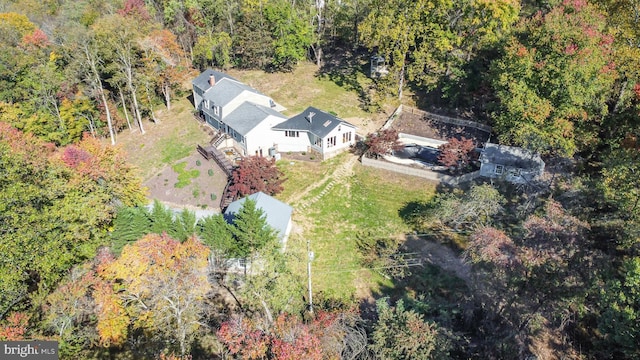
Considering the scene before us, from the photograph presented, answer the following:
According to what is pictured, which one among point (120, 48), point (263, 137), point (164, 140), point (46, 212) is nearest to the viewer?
point (46, 212)

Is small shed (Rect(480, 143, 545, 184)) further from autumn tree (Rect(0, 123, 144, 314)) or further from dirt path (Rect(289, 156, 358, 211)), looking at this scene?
autumn tree (Rect(0, 123, 144, 314))

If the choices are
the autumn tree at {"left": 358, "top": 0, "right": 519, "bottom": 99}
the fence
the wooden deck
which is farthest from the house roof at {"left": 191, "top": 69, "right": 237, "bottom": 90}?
the fence

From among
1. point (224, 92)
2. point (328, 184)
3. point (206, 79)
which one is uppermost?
point (206, 79)

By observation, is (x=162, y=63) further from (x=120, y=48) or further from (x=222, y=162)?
(x=222, y=162)

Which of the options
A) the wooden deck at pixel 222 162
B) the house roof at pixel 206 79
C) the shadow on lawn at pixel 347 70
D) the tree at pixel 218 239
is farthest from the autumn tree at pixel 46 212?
the shadow on lawn at pixel 347 70

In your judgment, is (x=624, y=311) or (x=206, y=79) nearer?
(x=624, y=311)

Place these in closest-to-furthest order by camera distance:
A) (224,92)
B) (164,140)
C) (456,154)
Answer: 1. (456,154)
2. (224,92)
3. (164,140)

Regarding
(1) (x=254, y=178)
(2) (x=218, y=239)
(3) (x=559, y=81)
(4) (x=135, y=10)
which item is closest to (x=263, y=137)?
(1) (x=254, y=178)
